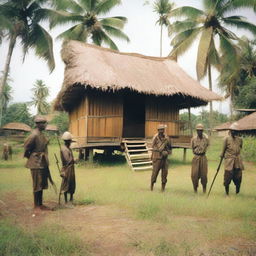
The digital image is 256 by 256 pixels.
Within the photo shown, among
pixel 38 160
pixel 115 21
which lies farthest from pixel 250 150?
pixel 115 21

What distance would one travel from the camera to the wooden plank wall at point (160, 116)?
1240cm

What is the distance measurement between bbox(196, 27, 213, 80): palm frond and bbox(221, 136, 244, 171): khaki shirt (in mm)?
11514

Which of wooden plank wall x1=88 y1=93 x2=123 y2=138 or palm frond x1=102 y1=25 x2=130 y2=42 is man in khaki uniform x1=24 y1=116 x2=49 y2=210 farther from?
palm frond x1=102 y1=25 x2=130 y2=42

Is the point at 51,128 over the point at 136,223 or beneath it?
over

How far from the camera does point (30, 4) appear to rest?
14.6 metres

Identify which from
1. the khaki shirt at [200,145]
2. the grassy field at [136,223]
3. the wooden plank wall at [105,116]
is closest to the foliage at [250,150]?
the wooden plank wall at [105,116]

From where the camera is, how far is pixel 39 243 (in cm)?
320

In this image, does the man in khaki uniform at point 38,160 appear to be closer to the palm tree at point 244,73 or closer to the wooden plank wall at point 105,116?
the wooden plank wall at point 105,116

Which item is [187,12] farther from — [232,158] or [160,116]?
[232,158]

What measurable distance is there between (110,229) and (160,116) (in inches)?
365

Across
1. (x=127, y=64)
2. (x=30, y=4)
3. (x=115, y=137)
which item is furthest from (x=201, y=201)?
(x=30, y=4)

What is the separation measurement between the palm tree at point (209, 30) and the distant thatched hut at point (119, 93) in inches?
145

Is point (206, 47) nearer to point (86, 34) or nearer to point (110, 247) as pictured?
point (86, 34)

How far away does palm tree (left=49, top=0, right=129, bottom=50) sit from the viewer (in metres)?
19.3
